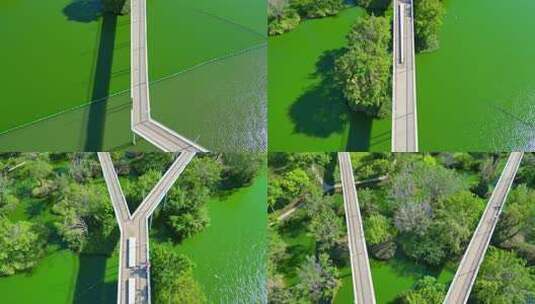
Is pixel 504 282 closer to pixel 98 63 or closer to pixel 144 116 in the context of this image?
pixel 144 116

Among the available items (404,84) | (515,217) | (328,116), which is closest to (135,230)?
(328,116)

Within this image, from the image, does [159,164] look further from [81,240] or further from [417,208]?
[417,208]

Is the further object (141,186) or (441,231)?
(141,186)

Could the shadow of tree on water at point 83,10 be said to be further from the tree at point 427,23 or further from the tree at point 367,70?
the tree at point 427,23

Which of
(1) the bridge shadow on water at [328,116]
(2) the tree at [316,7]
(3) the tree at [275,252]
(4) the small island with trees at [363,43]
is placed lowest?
(3) the tree at [275,252]

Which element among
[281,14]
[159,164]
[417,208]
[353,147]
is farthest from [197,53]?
[417,208]

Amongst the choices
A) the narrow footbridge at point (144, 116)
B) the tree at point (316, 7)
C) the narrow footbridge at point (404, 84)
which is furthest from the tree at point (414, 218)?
the tree at point (316, 7)
